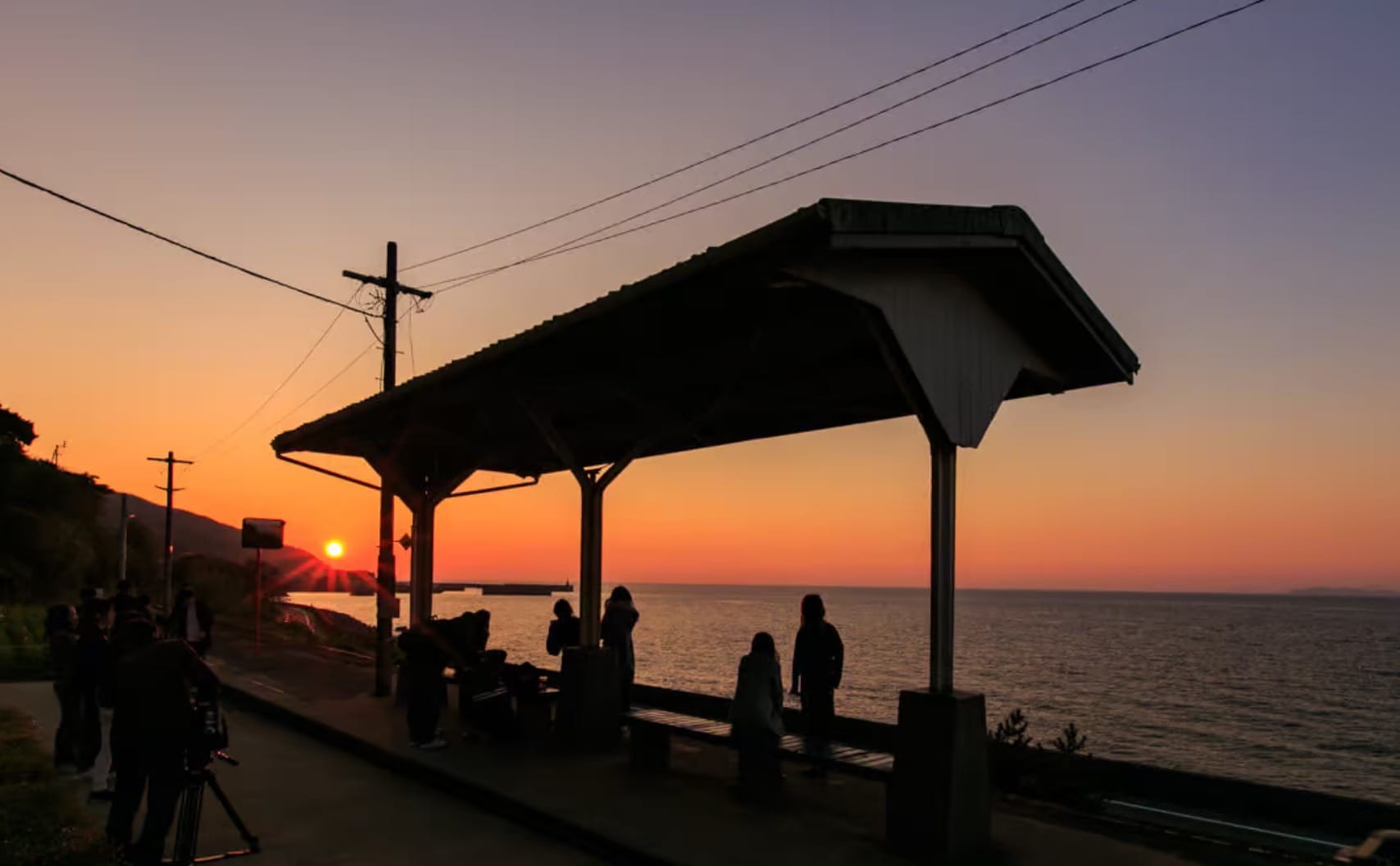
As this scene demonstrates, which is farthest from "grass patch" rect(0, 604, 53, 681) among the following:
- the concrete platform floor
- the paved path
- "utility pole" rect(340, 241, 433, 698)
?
the concrete platform floor

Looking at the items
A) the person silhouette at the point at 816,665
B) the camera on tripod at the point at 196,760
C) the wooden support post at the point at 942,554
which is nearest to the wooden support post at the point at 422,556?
the person silhouette at the point at 816,665

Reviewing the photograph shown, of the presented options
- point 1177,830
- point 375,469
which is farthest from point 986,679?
point 1177,830

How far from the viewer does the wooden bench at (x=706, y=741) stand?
7445 mm

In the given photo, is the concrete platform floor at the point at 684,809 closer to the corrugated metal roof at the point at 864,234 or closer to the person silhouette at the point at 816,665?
the person silhouette at the point at 816,665

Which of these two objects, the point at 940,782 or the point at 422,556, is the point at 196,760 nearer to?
the point at 940,782

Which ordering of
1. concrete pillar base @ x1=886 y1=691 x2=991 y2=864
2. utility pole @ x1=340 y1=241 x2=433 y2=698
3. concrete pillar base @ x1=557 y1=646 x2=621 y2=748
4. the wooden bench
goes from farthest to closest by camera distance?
utility pole @ x1=340 y1=241 x2=433 y2=698
concrete pillar base @ x1=557 y1=646 x2=621 y2=748
the wooden bench
concrete pillar base @ x1=886 y1=691 x2=991 y2=864

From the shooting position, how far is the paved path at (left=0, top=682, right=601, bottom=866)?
713cm

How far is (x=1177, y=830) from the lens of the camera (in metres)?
8.22

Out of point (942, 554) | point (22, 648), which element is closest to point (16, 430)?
point (22, 648)

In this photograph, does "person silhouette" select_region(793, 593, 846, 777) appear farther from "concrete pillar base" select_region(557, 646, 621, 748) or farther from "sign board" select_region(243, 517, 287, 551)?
"sign board" select_region(243, 517, 287, 551)

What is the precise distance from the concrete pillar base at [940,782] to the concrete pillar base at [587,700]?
421 cm

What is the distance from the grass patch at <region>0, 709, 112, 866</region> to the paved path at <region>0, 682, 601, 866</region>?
0.35 metres

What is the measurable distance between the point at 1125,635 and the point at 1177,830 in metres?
96.0

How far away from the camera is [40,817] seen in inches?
298
